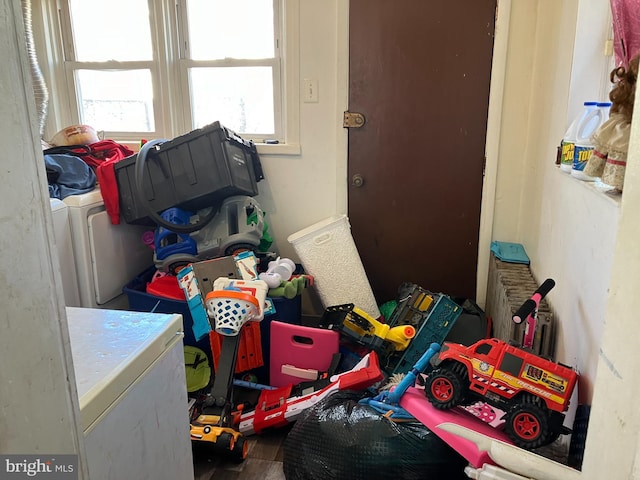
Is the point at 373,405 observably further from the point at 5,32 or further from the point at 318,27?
the point at 318,27

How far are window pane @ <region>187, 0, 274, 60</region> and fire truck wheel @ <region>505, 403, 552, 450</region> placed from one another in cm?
215

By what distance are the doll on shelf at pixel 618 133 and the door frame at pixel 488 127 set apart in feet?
3.99

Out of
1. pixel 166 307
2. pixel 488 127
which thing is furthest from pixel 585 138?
pixel 166 307

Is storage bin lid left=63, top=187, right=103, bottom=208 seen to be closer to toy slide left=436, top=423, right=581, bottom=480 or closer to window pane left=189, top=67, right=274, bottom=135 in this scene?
window pane left=189, top=67, right=274, bottom=135

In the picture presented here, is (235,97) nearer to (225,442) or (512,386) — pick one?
(225,442)

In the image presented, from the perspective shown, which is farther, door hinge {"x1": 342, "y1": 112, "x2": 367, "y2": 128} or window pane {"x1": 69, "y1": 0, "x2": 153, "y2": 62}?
window pane {"x1": 69, "y1": 0, "x2": 153, "y2": 62}

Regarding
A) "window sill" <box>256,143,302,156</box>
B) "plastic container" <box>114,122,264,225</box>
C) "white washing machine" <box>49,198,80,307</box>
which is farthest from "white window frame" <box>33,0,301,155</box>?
"white washing machine" <box>49,198,80,307</box>

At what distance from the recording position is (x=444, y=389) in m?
1.41

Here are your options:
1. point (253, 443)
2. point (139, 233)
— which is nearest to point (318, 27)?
point (139, 233)

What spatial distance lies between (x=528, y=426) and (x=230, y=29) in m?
2.39

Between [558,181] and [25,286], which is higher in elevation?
[25,286]

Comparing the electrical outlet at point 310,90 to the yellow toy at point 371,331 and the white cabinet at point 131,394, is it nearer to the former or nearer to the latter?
the yellow toy at point 371,331

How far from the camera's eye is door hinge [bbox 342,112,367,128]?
2494mm

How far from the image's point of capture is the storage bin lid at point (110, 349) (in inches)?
33.9
